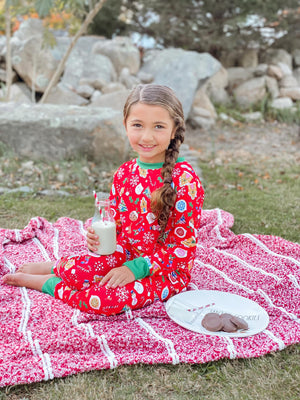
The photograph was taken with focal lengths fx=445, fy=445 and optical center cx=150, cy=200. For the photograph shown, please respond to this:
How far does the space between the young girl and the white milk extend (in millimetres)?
46

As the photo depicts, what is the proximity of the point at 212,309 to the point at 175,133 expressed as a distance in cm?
92

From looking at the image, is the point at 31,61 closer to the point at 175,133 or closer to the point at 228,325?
the point at 175,133

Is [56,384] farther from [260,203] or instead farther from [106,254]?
[260,203]

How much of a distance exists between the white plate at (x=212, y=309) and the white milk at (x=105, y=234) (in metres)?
0.43

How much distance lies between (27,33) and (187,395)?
306 inches

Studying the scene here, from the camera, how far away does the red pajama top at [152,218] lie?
7.48ft

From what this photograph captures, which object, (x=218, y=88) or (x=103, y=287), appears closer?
(x=103, y=287)

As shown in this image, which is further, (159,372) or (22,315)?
(22,315)

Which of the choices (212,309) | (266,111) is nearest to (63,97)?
(266,111)

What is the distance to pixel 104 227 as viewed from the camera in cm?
219

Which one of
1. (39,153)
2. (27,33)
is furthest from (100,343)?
(27,33)

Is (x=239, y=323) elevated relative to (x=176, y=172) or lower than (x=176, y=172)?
lower

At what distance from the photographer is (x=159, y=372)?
1934 millimetres

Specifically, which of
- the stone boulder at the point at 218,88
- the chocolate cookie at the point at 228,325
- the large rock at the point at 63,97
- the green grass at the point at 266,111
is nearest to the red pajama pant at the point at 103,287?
the chocolate cookie at the point at 228,325
